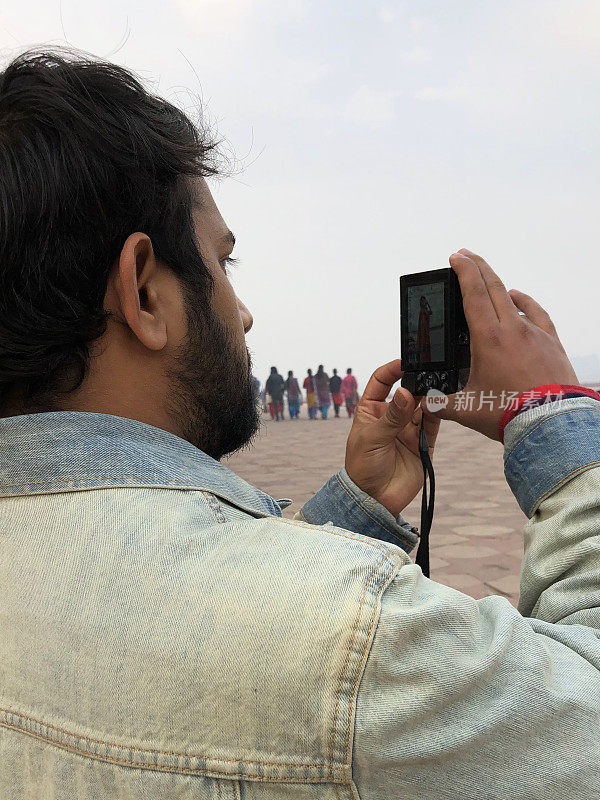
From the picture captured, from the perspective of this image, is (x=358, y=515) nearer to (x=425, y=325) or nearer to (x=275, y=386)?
(x=425, y=325)

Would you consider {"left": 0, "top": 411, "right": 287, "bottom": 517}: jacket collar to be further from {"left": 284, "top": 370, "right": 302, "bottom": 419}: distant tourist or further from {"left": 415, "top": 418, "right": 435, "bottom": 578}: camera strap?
{"left": 284, "top": 370, "right": 302, "bottom": 419}: distant tourist

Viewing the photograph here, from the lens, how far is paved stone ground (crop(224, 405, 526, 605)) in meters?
4.53

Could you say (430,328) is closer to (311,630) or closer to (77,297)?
(77,297)

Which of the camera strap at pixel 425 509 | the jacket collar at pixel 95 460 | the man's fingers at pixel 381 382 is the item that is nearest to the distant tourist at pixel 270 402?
the man's fingers at pixel 381 382

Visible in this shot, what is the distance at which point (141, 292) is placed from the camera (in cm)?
116

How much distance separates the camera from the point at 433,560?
15.9 feet

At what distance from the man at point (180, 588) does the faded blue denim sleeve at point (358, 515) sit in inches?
20.4

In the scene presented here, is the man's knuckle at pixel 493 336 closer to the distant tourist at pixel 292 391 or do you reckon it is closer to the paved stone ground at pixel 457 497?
the paved stone ground at pixel 457 497

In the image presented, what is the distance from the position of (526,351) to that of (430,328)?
308 millimetres

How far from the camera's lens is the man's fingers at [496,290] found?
136 centimetres

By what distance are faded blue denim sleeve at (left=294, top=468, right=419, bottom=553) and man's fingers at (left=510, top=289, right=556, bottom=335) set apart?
0.57 m

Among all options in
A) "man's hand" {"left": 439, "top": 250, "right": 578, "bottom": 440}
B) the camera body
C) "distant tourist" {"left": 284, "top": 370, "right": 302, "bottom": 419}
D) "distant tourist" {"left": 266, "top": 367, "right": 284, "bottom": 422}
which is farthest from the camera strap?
"distant tourist" {"left": 284, "top": 370, "right": 302, "bottom": 419}

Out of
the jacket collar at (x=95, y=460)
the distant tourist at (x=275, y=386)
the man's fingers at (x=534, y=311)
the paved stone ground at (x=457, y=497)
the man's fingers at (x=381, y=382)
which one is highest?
the man's fingers at (x=534, y=311)

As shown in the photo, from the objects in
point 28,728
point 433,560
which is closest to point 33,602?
point 28,728
